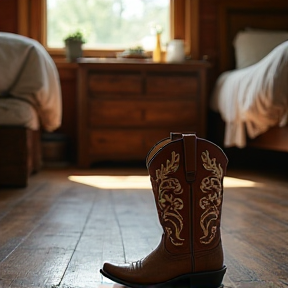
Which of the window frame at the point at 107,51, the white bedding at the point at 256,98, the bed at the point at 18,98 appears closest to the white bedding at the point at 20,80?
the bed at the point at 18,98

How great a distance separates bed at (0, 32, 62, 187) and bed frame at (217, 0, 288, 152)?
1911mm

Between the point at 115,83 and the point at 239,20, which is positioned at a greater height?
the point at 239,20

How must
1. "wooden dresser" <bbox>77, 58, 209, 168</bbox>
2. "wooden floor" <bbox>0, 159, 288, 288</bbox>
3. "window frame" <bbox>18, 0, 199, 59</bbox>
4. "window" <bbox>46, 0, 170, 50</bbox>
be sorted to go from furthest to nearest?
"window" <bbox>46, 0, 170, 50</bbox>, "window frame" <bbox>18, 0, 199, 59</bbox>, "wooden dresser" <bbox>77, 58, 209, 168</bbox>, "wooden floor" <bbox>0, 159, 288, 288</bbox>

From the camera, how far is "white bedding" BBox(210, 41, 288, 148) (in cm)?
280

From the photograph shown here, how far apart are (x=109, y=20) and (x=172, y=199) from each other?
366 centimetres

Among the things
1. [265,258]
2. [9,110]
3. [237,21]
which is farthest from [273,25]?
[265,258]

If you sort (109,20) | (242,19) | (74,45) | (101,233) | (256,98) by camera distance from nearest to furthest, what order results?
(101,233) → (256,98) → (74,45) → (242,19) → (109,20)

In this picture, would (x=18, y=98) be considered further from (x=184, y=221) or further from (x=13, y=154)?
(x=184, y=221)

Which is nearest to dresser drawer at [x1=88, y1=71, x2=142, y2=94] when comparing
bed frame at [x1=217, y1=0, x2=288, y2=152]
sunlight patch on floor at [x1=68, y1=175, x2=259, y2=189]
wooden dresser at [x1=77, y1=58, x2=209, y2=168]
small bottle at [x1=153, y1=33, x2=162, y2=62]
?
wooden dresser at [x1=77, y1=58, x2=209, y2=168]

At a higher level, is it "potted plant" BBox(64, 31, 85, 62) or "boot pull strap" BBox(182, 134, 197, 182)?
"potted plant" BBox(64, 31, 85, 62)

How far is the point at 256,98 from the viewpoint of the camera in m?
2.97

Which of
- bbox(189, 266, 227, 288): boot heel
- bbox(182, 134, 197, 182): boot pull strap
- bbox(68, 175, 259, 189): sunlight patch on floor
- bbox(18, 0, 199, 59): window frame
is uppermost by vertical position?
bbox(18, 0, 199, 59): window frame

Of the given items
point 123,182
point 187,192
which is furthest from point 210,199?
point 123,182

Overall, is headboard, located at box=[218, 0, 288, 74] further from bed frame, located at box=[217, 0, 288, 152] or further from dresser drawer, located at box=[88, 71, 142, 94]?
dresser drawer, located at box=[88, 71, 142, 94]
